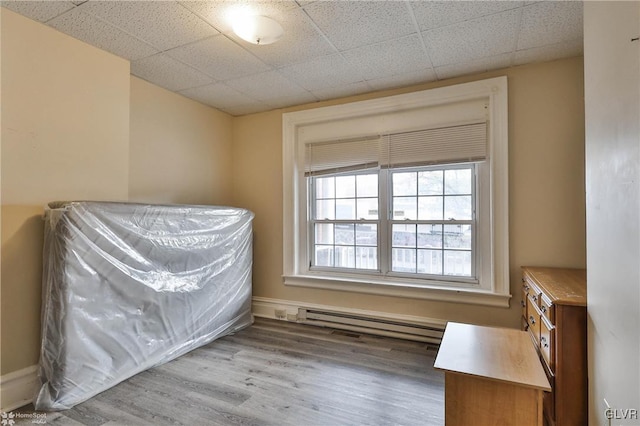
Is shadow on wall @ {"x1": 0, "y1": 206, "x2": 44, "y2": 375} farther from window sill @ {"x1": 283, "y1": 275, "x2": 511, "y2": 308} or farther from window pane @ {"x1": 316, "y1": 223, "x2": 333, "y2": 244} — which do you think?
window pane @ {"x1": 316, "y1": 223, "x2": 333, "y2": 244}

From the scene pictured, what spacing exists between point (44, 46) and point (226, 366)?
9.08 ft

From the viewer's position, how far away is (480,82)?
9.57 feet

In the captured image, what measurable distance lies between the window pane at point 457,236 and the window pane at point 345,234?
999 mm

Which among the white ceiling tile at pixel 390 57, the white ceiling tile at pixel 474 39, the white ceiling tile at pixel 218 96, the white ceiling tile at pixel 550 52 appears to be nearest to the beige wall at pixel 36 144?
the white ceiling tile at pixel 218 96

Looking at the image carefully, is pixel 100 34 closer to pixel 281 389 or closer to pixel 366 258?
pixel 281 389

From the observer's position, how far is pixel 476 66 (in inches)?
111

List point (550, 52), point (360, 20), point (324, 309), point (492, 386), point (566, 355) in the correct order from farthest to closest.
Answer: point (324, 309) < point (550, 52) < point (360, 20) < point (566, 355) < point (492, 386)

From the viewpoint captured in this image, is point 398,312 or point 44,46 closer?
point 44,46

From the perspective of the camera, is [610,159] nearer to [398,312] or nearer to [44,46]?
[398,312]

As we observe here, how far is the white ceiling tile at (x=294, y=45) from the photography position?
85.7 inches

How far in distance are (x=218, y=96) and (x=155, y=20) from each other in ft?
4.49

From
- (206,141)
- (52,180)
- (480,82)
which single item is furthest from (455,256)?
(52,180)

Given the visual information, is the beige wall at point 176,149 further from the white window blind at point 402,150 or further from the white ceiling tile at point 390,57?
the white ceiling tile at point 390,57

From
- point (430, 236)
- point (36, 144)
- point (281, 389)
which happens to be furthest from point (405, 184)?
point (36, 144)
